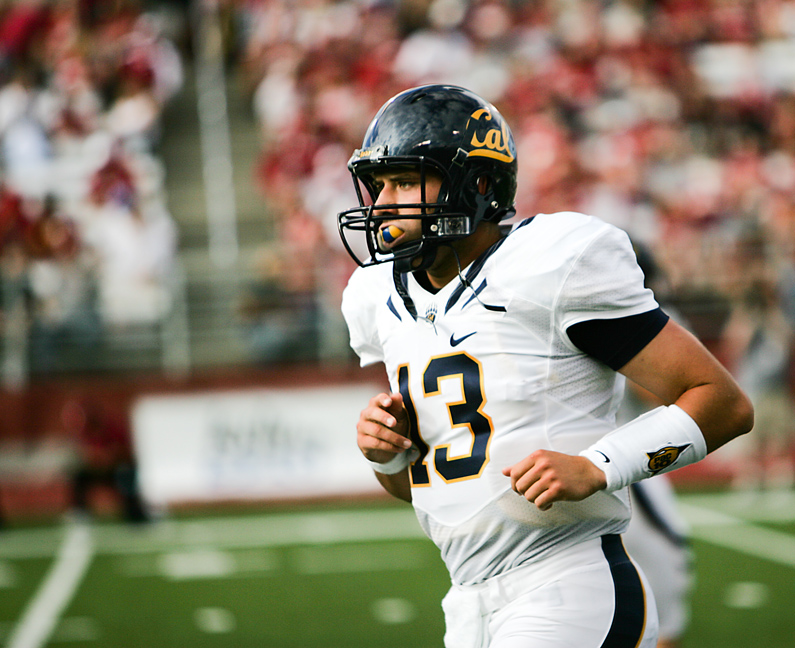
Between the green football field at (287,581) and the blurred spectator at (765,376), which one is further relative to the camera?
the blurred spectator at (765,376)

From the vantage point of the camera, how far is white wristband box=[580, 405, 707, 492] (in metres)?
A: 2.02

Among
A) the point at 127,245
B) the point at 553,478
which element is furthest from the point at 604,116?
the point at 553,478

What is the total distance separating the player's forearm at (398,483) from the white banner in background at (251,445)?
22.5 feet

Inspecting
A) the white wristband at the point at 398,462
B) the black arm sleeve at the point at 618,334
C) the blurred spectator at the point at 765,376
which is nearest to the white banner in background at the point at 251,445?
the blurred spectator at the point at 765,376

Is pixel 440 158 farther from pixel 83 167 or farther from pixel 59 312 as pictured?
pixel 83 167

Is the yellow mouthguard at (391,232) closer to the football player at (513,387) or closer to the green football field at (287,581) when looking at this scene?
the football player at (513,387)

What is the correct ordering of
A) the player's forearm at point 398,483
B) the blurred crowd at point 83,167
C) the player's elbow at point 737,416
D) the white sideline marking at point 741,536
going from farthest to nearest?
the blurred crowd at point 83,167, the white sideline marking at point 741,536, the player's forearm at point 398,483, the player's elbow at point 737,416

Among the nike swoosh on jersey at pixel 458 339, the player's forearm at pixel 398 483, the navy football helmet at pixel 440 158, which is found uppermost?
the navy football helmet at pixel 440 158

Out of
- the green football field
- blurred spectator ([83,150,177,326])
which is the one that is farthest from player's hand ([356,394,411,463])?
blurred spectator ([83,150,177,326])

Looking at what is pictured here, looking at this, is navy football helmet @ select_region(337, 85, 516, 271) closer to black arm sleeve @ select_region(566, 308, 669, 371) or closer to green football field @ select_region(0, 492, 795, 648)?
black arm sleeve @ select_region(566, 308, 669, 371)

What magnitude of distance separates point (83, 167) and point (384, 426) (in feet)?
32.1

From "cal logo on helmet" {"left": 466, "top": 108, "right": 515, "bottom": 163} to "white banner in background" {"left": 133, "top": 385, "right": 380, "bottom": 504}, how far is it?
719 centimetres

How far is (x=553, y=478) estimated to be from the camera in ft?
6.39

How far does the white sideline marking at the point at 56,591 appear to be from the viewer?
206 inches
